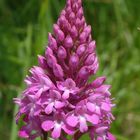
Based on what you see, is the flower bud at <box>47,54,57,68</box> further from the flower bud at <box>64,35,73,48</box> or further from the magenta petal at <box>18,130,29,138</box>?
the magenta petal at <box>18,130,29,138</box>

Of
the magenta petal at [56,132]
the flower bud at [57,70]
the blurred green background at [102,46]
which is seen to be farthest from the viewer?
the blurred green background at [102,46]

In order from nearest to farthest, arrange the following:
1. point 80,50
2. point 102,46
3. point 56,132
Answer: point 56,132 < point 80,50 < point 102,46

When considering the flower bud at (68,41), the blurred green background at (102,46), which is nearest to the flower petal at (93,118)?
the flower bud at (68,41)

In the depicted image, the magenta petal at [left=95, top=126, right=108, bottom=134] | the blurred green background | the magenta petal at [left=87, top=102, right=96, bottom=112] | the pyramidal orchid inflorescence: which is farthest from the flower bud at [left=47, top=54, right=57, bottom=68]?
the blurred green background

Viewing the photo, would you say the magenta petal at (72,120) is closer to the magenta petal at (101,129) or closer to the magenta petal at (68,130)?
the magenta petal at (68,130)

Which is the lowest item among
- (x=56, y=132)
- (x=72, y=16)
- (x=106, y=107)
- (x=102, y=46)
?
(x=56, y=132)

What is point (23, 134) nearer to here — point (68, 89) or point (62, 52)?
point (68, 89)

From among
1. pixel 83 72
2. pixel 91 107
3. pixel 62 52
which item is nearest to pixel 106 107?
pixel 91 107
